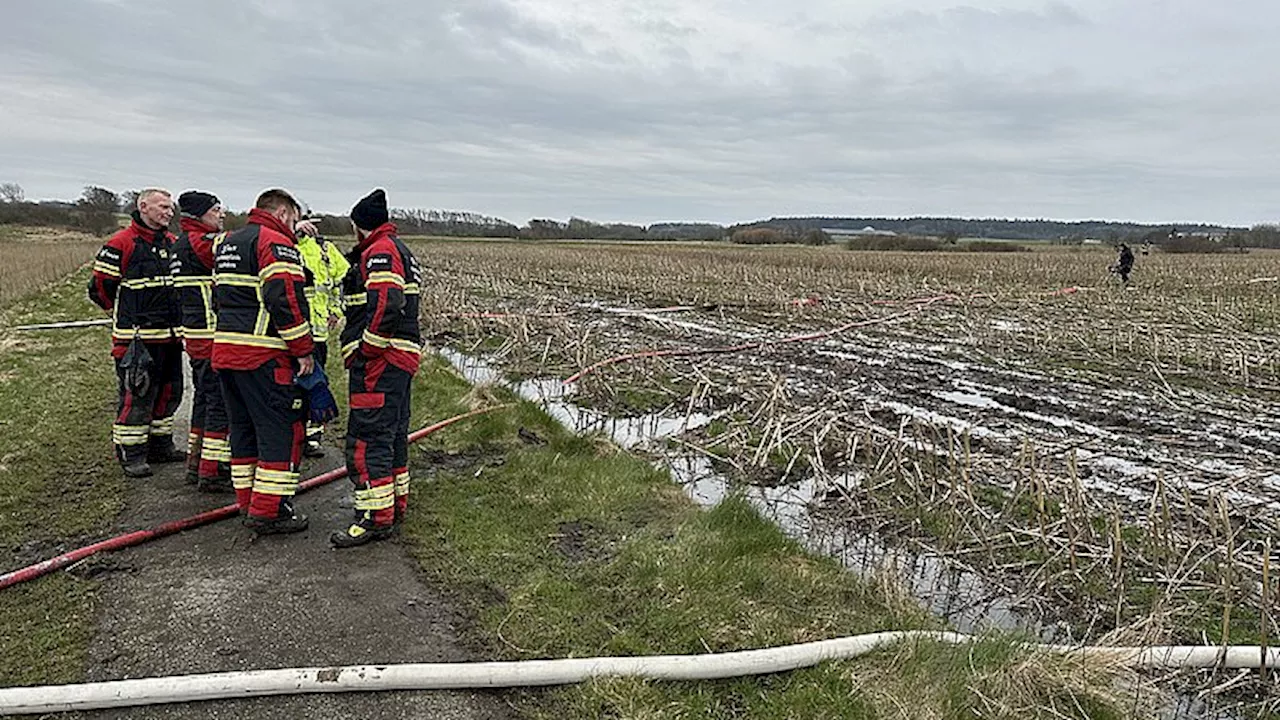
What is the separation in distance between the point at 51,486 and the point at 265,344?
2616 mm

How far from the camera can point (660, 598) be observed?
4938mm

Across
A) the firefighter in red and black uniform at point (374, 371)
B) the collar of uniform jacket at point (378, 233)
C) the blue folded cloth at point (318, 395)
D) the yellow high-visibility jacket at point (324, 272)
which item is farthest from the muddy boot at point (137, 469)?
the collar of uniform jacket at point (378, 233)

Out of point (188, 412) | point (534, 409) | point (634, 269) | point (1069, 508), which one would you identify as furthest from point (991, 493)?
point (634, 269)

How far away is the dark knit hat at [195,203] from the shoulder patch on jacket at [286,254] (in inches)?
48.3

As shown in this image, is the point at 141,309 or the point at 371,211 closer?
the point at 371,211

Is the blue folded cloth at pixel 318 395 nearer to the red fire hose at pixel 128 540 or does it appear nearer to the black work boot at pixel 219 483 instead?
the red fire hose at pixel 128 540

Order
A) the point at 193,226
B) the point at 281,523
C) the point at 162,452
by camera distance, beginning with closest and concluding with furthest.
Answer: the point at 281,523
the point at 193,226
the point at 162,452

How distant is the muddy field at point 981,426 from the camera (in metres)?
5.37

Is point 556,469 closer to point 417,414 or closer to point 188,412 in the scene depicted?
point 417,414

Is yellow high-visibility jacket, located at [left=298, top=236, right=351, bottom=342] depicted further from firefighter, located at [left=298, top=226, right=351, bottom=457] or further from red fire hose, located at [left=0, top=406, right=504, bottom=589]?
red fire hose, located at [left=0, top=406, right=504, bottom=589]

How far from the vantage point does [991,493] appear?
710 centimetres

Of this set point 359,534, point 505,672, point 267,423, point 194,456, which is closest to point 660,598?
point 505,672

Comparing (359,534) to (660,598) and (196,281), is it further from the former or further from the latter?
(196,281)

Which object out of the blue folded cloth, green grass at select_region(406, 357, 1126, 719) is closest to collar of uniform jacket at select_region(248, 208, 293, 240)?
the blue folded cloth
